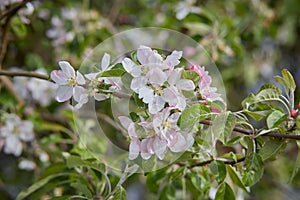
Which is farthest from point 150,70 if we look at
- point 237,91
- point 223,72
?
point 237,91

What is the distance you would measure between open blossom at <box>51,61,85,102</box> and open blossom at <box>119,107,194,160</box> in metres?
0.11

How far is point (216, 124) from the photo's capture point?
2.91 feet

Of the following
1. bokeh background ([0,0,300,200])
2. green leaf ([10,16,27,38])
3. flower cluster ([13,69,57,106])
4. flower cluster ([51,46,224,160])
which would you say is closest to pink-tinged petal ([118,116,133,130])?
flower cluster ([51,46,224,160])

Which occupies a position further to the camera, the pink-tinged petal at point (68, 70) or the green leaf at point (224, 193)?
the green leaf at point (224, 193)

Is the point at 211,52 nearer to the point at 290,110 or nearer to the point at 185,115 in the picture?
the point at 290,110

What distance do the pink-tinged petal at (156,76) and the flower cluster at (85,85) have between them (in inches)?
2.8

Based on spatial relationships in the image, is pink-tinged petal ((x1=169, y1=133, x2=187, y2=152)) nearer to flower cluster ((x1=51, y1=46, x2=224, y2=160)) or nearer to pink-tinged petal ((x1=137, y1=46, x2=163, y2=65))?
flower cluster ((x1=51, y1=46, x2=224, y2=160))

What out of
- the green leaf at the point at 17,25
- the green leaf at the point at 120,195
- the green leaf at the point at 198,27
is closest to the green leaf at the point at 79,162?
the green leaf at the point at 120,195

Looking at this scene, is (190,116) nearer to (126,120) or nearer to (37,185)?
(126,120)

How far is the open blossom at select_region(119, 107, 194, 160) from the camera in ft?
2.71

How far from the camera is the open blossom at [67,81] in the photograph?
2.90ft

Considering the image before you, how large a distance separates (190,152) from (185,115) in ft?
0.49

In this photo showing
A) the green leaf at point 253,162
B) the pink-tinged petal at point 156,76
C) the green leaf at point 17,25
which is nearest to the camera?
the pink-tinged petal at point 156,76

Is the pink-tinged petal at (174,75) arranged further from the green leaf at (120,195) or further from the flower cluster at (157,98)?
the green leaf at (120,195)
